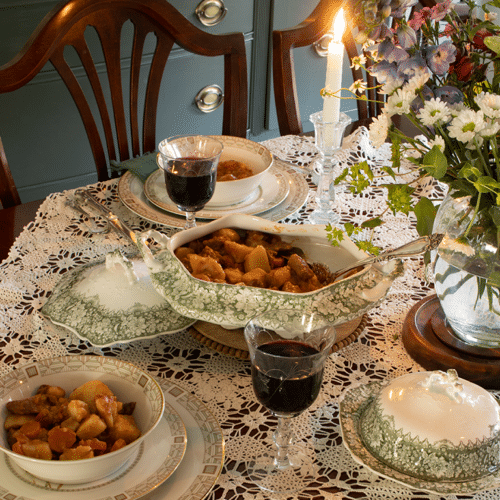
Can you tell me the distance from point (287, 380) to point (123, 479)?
Result: 0.64ft

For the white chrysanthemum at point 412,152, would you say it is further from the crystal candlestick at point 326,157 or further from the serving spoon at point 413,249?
the crystal candlestick at point 326,157

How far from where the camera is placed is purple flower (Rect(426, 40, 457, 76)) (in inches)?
26.9

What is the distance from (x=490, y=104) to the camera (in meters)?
0.64

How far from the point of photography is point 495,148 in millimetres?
666

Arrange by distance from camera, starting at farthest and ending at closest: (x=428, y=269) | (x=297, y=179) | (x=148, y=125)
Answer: (x=148, y=125) → (x=297, y=179) → (x=428, y=269)

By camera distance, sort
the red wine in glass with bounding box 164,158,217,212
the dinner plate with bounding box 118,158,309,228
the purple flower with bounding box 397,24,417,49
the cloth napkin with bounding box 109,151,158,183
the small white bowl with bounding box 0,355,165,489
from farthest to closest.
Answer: the cloth napkin with bounding box 109,151,158,183 → the dinner plate with bounding box 118,158,309,228 → the red wine in glass with bounding box 164,158,217,212 → the purple flower with bounding box 397,24,417,49 → the small white bowl with bounding box 0,355,165,489

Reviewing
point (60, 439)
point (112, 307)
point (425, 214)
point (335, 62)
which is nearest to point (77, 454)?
point (60, 439)

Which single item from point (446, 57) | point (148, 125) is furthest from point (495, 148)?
point (148, 125)

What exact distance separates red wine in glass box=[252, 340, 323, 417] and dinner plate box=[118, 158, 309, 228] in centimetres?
48

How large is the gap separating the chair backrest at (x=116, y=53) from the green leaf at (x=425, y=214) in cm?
88

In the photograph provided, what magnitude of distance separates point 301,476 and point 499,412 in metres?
0.23

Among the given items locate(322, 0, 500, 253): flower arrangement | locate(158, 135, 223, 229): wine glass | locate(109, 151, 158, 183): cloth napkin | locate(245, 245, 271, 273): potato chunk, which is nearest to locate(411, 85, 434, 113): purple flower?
locate(322, 0, 500, 253): flower arrangement

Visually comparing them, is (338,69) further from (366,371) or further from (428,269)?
(366,371)

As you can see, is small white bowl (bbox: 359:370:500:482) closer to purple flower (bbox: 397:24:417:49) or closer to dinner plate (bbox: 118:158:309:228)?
purple flower (bbox: 397:24:417:49)
